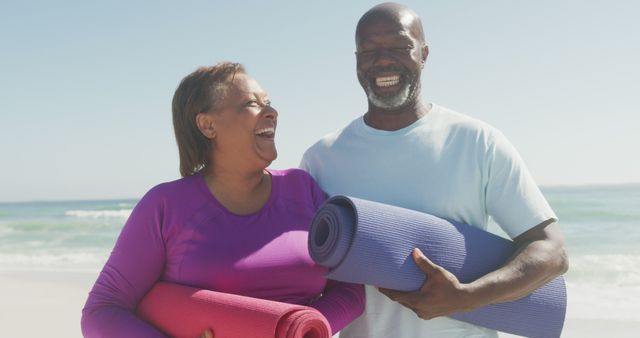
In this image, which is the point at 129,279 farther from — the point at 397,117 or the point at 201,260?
the point at 397,117

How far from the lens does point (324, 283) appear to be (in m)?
2.29

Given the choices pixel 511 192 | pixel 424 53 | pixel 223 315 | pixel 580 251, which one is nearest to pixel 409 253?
pixel 511 192

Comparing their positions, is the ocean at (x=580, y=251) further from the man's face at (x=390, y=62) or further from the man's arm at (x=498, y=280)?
the man's face at (x=390, y=62)

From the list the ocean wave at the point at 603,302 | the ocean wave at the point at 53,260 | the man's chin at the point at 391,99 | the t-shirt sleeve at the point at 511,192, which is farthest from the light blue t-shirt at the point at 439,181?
the ocean wave at the point at 53,260

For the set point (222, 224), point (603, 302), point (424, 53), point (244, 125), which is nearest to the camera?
point (222, 224)

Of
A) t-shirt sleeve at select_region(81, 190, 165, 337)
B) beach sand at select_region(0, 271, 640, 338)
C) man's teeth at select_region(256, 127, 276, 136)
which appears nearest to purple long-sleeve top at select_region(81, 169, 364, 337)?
t-shirt sleeve at select_region(81, 190, 165, 337)

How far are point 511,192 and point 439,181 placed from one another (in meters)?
0.25

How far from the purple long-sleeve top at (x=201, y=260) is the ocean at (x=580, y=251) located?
20.0 ft

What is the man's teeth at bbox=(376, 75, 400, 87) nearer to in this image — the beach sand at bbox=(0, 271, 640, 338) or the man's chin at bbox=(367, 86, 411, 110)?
the man's chin at bbox=(367, 86, 411, 110)

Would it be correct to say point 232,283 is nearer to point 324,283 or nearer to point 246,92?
point 324,283

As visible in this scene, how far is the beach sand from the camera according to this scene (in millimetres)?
6820

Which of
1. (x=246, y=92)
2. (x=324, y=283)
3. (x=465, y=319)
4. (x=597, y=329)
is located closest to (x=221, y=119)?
(x=246, y=92)

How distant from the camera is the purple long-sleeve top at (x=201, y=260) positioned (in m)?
2.11

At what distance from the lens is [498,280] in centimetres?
215
